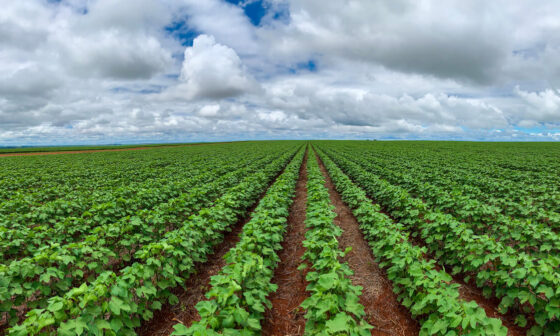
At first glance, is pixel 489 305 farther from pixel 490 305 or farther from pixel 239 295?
pixel 239 295

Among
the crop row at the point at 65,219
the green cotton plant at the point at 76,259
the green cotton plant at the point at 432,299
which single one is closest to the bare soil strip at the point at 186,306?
the green cotton plant at the point at 76,259

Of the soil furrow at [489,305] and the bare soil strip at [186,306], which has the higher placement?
the bare soil strip at [186,306]

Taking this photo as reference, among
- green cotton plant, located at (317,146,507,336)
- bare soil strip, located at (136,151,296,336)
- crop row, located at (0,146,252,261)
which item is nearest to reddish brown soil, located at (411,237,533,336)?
green cotton plant, located at (317,146,507,336)

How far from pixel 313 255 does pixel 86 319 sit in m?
3.87

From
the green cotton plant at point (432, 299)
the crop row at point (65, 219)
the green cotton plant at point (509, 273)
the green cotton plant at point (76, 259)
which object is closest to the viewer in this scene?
the green cotton plant at point (432, 299)

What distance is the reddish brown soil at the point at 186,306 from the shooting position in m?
4.56

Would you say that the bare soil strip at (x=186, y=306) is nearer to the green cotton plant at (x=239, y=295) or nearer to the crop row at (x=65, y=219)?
the green cotton plant at (x=239, y=295)

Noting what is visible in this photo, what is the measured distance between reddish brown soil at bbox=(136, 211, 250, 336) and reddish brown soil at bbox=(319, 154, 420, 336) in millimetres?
3501

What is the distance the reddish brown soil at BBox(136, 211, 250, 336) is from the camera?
456cm

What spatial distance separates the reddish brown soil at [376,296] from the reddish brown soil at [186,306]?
11.5 ft

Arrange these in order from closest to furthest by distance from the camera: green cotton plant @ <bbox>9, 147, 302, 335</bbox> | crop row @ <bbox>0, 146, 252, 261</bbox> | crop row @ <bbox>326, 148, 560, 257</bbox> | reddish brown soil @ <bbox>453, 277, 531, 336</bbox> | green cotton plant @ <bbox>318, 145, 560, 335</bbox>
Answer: green cotton plant @ <bbox>9, 147, 302, 335</bbox> → green cotton plant @ <bbox>318, 145, 560, 335</bbox> → reddish brown soil @ <bbox>453, 277, 531, 336</bbox> → crop row @ <bbox>0, 146, 252, 261</bbox> → crop row @ <bbox>326, 148, 560, 257</bbox>

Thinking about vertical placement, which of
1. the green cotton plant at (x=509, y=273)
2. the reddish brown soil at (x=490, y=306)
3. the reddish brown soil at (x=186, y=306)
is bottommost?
the reddish brown soil at (x=490, y=306)

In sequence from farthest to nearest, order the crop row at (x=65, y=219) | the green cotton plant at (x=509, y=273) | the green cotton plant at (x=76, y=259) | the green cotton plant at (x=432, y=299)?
the crop row at (x=65, y=219), the green cotton plant at (x=76, y=259), the green cotton plant at (x=509, y=273), the green cotton plant at (x=432, y=299)

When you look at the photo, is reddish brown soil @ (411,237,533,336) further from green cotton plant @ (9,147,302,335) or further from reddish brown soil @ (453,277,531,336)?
green cotton plant @ (9,147,302,335)
